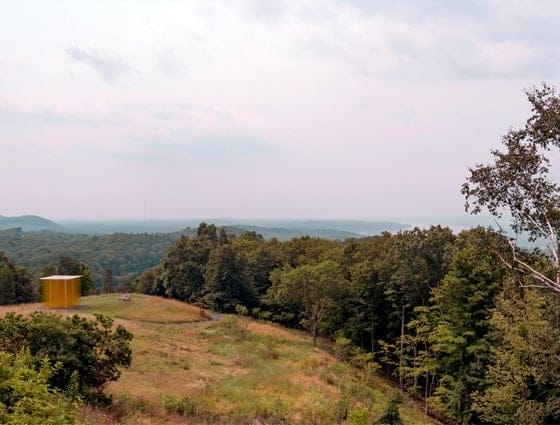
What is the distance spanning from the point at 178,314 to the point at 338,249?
22.6m

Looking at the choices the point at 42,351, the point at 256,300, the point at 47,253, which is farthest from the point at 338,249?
the point at 47,253

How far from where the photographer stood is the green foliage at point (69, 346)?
1266cm

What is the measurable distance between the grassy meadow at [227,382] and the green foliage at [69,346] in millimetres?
1160

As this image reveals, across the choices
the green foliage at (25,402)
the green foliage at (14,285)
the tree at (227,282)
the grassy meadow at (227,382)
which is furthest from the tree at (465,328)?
the green foliage at (14,285)

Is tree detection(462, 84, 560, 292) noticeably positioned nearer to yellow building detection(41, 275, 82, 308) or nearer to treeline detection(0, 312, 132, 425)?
treeline detection(0, 312, 132, 425)

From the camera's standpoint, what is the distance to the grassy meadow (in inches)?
590

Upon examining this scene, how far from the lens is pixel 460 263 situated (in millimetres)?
29109

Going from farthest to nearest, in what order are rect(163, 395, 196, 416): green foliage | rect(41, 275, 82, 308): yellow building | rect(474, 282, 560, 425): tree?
rect(41, 275, 82, 308): yellow building → rect(474, 282, 560, 425): tree → rect(163, 395, 196, 416): green foliage

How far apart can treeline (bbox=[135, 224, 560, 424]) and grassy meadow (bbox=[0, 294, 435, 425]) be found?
4.72 m

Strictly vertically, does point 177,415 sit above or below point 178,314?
above

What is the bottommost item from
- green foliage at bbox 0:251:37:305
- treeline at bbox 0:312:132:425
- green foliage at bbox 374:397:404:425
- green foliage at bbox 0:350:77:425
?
green foliage at bbox 0:251:37:305

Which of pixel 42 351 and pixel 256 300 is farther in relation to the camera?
pixel 256 300

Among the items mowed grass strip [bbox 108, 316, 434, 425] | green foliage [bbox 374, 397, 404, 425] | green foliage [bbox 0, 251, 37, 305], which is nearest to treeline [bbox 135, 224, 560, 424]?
green foliage [bbox 374, 397, 404, 425]

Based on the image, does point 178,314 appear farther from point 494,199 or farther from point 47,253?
point 47,253
